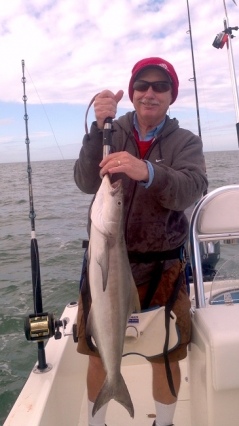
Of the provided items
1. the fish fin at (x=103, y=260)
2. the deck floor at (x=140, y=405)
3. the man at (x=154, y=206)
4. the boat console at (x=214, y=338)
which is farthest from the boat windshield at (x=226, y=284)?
the fish fin at (x=103, y=260)

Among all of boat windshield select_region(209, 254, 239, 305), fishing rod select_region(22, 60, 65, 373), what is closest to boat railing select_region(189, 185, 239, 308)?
boat windshield select_region(209, 254, 239, 305)

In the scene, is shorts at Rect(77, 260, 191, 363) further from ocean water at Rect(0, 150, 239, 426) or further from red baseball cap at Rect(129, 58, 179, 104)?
ocean water at Rect(0, 150, 239, 426)

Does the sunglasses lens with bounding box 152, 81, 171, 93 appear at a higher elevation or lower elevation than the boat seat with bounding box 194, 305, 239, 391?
higher

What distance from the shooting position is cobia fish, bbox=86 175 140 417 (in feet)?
7.42

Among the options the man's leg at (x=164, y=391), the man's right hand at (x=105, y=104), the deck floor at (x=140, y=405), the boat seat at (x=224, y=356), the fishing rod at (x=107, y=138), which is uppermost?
the man's right hand at (x=105, y=104)

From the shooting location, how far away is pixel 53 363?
10.2 feet

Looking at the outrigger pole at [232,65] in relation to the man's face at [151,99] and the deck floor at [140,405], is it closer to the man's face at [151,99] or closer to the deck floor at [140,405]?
the man's face at [151,99]

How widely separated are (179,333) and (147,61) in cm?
189

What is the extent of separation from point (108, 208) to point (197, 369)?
1276mm

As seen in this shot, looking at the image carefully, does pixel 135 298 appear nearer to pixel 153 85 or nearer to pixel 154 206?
pixel 154 206

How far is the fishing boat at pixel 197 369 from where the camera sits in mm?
2371

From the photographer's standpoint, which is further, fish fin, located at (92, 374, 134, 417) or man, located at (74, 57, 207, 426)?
man, located at (74, 57, 207, 426)

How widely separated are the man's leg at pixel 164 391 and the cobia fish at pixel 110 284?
0.44 meters

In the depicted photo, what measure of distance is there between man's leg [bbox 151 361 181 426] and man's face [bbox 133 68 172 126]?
174 cm
